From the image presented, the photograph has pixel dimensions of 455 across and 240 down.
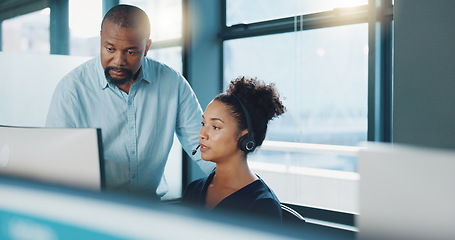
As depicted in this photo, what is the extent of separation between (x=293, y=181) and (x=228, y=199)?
4.70 ft

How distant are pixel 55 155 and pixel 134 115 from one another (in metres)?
0.96

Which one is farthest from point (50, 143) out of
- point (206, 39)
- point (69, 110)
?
A: point (206, 39)

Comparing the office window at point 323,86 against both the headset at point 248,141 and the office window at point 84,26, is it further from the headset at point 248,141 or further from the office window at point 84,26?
the office window at point 84,26

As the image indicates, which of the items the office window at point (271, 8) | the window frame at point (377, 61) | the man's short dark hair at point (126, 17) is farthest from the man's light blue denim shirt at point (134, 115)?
the office window at point (271, 8)

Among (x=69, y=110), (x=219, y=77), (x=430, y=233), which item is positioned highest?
(x=219, y=77)

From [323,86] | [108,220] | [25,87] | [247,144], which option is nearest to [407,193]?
[108,220]

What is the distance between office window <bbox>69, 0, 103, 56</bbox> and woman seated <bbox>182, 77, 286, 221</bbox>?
5.88 ft

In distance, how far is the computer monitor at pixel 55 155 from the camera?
85 centimetres

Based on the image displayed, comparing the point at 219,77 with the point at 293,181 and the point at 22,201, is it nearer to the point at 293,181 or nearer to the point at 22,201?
the point at 293,181

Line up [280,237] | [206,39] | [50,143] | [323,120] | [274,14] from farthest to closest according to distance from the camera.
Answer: [206,39] → [274,14] → [323,120] → [50,143] → [280,237]

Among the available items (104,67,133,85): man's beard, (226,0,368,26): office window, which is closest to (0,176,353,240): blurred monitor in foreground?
(104,67,133,85): man's beard

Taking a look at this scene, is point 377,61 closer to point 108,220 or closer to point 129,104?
point 129,104

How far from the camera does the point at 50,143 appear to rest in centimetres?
88

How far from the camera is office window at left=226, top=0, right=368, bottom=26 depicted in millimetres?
2584
